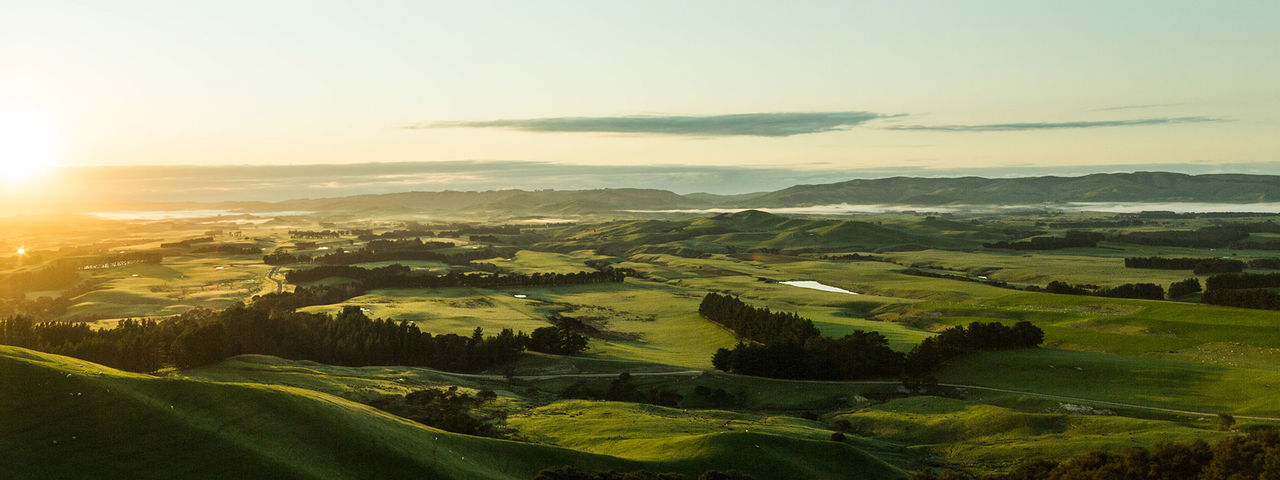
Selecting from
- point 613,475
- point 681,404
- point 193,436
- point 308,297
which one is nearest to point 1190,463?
point 613,475

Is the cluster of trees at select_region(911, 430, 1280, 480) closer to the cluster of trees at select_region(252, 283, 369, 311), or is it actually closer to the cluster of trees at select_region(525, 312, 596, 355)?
the cluster of trees at select_region(525, 312, 596, 355)

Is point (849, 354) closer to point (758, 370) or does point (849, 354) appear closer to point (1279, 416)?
point (758, 370)

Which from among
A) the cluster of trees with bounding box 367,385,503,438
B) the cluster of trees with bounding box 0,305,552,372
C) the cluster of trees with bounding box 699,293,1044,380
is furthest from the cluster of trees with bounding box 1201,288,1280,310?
the cluster of trees with bounding box 367,385,503,438

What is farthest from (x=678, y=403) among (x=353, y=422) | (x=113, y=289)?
(x=113, y=289)

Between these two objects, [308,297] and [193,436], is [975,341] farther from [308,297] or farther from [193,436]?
[308,297]

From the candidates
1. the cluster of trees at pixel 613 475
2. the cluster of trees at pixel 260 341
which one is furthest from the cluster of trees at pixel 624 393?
the cluster of trees at pixel 613 475

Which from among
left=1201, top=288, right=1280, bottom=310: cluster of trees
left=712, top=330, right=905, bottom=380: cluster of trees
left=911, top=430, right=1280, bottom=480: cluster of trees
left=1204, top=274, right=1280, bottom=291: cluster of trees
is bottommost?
left=712, top=330, right=905, bottom=380: cluster of trees
